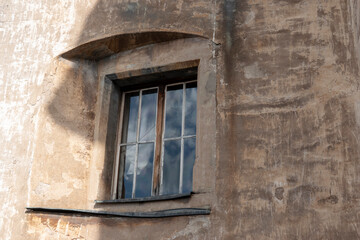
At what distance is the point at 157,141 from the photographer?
21.3 feet

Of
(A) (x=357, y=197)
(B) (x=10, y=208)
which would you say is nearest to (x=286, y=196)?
(A) (x=357, y=197)

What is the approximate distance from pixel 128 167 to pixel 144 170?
0.23 metres

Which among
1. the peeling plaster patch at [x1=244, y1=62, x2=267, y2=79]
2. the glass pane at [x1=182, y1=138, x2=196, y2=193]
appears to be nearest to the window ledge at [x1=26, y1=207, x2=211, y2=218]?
the glass pane at [x1=182, y1=138, x2=196, y2=193]

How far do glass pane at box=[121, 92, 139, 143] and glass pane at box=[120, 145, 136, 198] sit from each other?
0.40 feet

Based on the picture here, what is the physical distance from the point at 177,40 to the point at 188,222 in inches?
85.3

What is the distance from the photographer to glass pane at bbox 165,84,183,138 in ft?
21.3

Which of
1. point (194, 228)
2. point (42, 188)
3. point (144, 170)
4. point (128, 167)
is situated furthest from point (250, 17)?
point (42, 188)

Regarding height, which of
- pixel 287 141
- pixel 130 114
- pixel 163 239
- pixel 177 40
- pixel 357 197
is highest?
pixel 177 40

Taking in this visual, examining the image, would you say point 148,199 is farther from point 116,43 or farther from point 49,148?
point 116,43

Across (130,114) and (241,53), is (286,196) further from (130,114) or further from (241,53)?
(130,114)

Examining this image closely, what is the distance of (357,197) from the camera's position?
16.5ft

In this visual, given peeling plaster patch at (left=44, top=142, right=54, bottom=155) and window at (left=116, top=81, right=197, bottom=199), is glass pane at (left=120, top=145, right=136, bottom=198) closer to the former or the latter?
window at (left=116, top=81, right=197, bottom=199)

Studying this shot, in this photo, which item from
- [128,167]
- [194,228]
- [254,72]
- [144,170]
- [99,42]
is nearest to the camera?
[194,228]

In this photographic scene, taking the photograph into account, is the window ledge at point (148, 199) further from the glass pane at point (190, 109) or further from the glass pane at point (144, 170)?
the glass pane at point (190, 109)
